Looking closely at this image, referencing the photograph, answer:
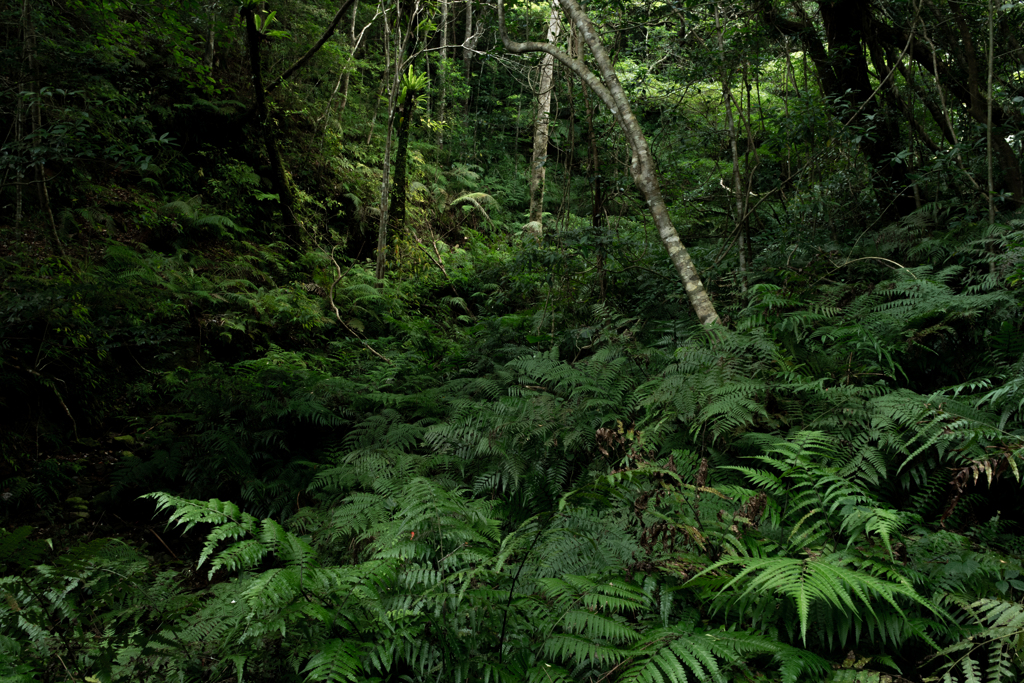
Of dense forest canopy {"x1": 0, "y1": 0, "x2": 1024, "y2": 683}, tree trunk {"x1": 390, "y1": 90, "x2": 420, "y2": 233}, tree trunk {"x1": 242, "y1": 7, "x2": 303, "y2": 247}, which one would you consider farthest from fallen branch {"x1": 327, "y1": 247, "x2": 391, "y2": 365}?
tree trunk {"x1": 390, "y1": 90, "x2": 420, "y2": 233}

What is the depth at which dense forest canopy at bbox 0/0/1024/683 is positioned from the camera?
180 cm

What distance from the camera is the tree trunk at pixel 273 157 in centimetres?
798

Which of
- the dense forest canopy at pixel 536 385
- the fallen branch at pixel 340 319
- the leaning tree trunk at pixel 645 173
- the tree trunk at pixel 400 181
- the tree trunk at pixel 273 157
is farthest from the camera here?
the tree trunk at pixel 400 181

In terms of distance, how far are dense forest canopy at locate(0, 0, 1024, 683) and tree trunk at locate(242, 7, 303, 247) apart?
3.5 inches

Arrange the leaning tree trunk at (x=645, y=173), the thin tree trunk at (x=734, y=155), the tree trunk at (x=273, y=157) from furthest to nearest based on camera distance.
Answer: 1. the tree trunk at (x=273, y=157)
2. the thin tree trunk at (x=734, y=155)
3. the leaning tree trunk at (x=645, y=173)

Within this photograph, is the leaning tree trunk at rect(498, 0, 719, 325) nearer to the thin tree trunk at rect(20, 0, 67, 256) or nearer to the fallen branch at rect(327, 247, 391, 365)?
the fallen branch at rect(327, 247, 391, 365)

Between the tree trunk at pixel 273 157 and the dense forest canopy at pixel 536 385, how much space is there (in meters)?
0.09

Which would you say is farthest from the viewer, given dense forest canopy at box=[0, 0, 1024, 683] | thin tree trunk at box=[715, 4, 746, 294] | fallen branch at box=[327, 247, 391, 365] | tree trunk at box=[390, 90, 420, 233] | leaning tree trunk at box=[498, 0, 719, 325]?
tree trunk at box=[390, 90, 420, 233]

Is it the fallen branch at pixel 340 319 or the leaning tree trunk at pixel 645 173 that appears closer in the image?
the leaning tree trunk at pixel 645 173

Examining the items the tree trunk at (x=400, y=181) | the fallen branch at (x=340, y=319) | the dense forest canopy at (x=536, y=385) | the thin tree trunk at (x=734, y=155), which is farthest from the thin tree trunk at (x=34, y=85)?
the thin tree trunk at (x=734, y=155)

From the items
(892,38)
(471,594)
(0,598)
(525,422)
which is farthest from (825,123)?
(0,598)

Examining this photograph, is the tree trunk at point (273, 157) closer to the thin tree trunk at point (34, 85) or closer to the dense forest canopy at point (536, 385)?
the dense forest canopy at point (536, 385)

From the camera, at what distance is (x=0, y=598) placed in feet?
6.31

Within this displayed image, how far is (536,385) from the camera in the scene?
4.21 m
